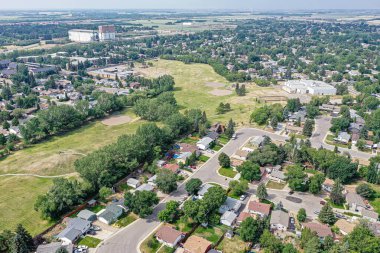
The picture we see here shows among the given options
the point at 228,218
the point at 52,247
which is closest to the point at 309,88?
the point at 228,218

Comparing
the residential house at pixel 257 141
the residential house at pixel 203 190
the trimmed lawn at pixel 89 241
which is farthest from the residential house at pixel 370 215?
the trimmed lawn at pixel 89 241

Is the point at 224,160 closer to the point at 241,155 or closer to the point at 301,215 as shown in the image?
the point at 241,155

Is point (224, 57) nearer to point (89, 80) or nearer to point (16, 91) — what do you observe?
point (89, 80)

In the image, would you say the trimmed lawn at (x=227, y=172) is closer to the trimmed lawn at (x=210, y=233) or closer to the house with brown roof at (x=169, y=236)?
the trimmed lawn at (x=210, y=233)

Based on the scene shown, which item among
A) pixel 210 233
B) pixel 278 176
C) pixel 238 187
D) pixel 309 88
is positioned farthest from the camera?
pixel 309 88

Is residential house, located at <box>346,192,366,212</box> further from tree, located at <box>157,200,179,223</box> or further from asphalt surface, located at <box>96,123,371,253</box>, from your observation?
tree, located at <box>157,200,179,223</box>

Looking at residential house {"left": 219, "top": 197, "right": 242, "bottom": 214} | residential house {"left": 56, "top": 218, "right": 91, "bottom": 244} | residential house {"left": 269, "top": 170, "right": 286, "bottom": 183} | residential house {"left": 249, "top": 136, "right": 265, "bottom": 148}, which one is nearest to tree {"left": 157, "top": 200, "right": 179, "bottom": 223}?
residential house {"left": 219, "top": 197, "right": 242, "bottom": 214}
